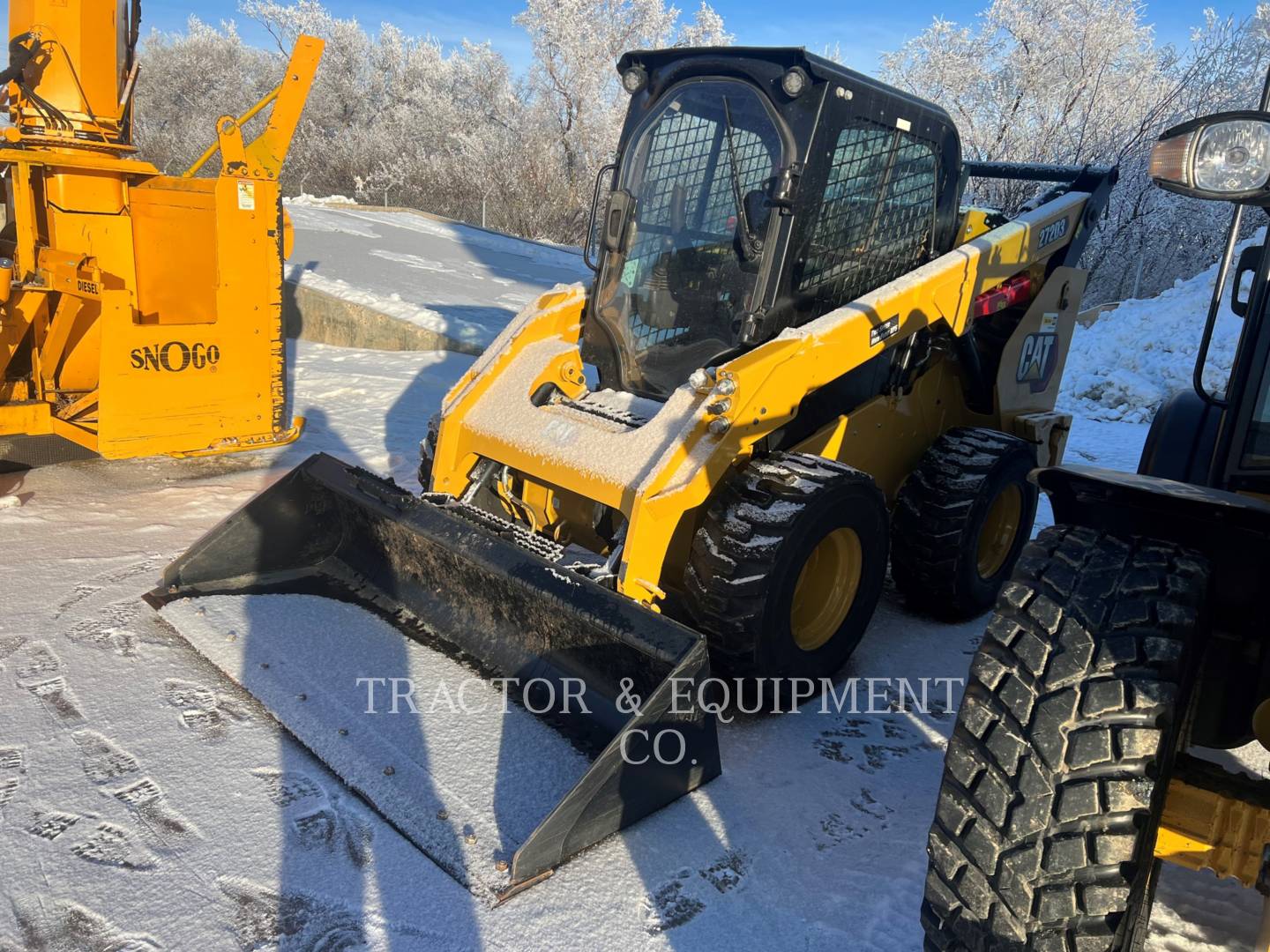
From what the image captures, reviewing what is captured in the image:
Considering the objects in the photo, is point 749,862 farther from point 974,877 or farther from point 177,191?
point 177,191

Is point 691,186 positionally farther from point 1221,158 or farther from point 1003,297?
point 1221,158

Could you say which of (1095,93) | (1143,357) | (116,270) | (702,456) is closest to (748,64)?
(702,456)

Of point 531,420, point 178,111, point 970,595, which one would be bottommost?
point 970,595

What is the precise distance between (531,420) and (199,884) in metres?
2.06

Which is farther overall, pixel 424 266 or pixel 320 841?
pixel 424 266

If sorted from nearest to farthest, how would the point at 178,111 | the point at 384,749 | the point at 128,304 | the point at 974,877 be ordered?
the point at 974,877, the point at 384,749, the point at 128,304, the point at 178,111

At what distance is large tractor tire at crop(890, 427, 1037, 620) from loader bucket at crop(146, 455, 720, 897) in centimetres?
176

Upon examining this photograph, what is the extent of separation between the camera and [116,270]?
5.59 metres

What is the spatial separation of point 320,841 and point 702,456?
5.69 ft

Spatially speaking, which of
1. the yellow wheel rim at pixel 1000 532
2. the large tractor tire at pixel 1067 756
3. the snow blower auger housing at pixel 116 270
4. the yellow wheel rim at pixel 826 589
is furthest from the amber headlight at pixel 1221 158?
the snow blower auger housing at pixel 116 270

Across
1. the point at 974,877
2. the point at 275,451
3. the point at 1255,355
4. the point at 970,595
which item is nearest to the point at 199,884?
the point at 974,877

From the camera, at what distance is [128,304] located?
4984 mm

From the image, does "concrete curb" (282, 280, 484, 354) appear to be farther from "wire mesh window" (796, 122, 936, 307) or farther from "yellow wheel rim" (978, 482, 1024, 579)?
"yellow wheel rim" (978, 482, 1024, 579)

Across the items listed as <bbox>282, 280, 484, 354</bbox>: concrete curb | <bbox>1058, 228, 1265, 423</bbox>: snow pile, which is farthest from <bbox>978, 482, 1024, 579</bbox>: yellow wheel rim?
<bbox>282, 280, 484, 354</bbox>: concrete curb
